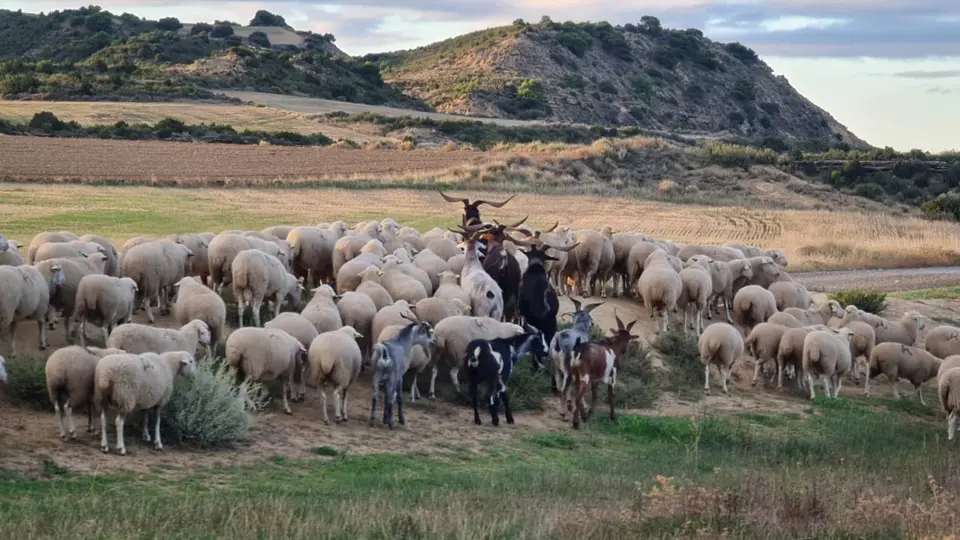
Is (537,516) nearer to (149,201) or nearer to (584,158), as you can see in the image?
(149,201)

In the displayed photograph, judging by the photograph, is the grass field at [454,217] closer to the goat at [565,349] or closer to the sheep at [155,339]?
the sheep at [155,339]

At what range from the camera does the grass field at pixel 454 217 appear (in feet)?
112

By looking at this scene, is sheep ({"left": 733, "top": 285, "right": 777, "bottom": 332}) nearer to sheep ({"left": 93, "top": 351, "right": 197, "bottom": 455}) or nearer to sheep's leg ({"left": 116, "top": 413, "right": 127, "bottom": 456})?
sheep ({"left": 93, "top": 351, "right": 197, "bottom": 455})

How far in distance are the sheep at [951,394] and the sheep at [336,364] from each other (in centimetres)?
852

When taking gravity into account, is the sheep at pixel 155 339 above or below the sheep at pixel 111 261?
below

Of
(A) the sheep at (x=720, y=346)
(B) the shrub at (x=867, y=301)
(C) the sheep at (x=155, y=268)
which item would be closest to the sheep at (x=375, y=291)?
(C) the sheep at (x=155, y=268)

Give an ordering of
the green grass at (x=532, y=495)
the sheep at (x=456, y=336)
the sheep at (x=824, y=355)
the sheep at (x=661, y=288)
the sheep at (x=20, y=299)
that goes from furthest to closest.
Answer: the sheep at (x=661, y=288) < the sheep at (x=824, y=355) < the sheep at (x=456, y=336) < the sheep at (x=20, y=299) < the green grass at (x=532, y=495)

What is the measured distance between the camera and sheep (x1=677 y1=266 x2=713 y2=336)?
2189 centimetres

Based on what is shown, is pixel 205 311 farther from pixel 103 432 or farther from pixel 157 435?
pixel 103 432

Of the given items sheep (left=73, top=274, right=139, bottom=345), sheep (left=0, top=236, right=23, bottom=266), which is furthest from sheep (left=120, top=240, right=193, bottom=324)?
sheep (left=73, top=274, right=139, bottom=345)

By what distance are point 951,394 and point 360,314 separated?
333 inches

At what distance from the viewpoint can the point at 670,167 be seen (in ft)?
207

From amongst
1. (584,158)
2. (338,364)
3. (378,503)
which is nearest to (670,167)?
(584,158)

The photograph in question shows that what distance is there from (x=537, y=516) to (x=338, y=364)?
16.5 ft
